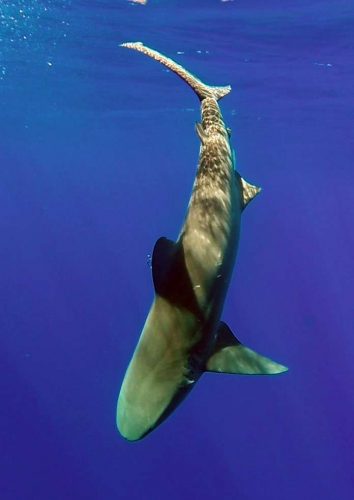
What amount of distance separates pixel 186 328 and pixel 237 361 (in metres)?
0.52

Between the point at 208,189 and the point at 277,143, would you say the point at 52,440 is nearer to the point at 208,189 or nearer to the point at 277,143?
the point at 277,143

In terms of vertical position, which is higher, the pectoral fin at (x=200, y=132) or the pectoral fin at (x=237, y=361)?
the pectoral fin at (x=200, y=132)

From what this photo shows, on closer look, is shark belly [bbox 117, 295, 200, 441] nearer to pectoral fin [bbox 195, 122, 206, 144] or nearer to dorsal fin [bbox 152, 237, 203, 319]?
dorsal fin [bbox 152, 237, 203, 319]

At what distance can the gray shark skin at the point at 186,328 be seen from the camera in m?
3.68

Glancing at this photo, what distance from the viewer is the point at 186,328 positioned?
145 inches

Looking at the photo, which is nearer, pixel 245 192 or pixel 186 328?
pixel 186 328

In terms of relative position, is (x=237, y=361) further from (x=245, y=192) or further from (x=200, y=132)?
(x=200, y=132)

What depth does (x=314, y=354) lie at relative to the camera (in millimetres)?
51625

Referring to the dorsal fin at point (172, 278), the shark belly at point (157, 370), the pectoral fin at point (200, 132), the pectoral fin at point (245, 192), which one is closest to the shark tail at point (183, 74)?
the pectoral fin at point (200, 132)

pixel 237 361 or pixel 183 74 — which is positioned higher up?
pixel 183 74

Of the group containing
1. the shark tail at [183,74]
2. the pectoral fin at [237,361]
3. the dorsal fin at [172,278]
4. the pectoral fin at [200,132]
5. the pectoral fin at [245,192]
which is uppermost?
the shark tail at [183,74]

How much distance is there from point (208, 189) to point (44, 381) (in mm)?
36677

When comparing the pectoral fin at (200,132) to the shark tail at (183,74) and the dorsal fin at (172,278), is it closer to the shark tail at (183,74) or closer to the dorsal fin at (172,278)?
the shark tail at (183,74)

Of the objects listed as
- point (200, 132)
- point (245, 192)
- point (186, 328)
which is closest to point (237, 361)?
point (186, 328)
